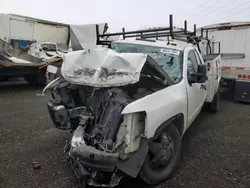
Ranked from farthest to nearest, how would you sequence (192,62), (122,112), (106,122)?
1. (192,62)
2. (106,122)
3. (122,112)

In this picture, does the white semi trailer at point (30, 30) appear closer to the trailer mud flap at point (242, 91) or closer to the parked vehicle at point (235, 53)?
the parked vehicle at point (235, 53)

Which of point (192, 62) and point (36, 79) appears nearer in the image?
point (192, 62)

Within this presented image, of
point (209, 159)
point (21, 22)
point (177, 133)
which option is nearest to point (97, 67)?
point (177, 133)

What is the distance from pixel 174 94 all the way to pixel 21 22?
30.0ft

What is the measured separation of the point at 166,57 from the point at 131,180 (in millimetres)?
2020

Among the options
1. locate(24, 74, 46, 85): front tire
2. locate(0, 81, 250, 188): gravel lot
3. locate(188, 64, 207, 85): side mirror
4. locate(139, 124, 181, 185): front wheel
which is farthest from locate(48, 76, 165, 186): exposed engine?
locate(24, 74, 46, 85): front tire

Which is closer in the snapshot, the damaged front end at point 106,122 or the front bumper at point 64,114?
the damaged front end at point 106,122

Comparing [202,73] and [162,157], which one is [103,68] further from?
[202,73]

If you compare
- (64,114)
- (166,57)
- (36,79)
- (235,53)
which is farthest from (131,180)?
(36,79)

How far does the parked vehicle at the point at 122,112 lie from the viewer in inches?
96.2

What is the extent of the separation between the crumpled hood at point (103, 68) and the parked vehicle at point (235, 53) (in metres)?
5.54

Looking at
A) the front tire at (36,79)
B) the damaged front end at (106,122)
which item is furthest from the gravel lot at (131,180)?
the front tire at (36,79)

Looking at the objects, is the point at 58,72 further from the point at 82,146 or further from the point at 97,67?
the point at 82,146

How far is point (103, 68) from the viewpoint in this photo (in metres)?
2.84
